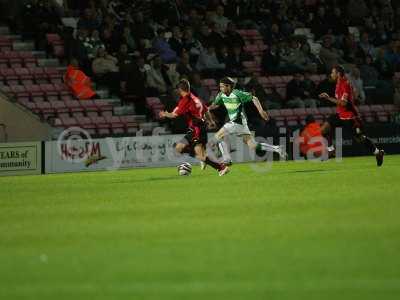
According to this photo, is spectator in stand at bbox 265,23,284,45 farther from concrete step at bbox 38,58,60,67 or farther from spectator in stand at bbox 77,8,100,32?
concrete step at bbox 38,58,60,67

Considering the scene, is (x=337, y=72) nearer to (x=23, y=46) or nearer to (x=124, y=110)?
(x=124, y=110)

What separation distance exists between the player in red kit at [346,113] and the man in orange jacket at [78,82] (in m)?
7.34

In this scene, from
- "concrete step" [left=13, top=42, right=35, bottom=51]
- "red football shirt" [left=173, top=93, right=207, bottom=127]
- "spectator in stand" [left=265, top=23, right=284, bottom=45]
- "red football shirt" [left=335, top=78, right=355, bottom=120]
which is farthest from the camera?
"spectator in stand" [left=265, top=23, right=284, bottom=45]

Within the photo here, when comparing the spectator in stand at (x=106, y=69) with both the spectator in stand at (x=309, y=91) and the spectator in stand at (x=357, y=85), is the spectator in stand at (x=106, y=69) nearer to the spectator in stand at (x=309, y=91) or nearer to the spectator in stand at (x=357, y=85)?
the spectator in stand at (x=309, y=91)

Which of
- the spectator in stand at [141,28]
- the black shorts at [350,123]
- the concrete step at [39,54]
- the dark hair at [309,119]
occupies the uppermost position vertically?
the spectator in stand at [141,28]

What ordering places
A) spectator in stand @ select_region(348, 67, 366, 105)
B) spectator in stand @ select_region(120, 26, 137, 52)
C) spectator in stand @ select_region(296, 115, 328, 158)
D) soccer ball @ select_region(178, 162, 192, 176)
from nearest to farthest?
soccer ball @ select_region(178, 162, 192, 176) → spectator in stand @ select_region(296, 115, 328, 158) → spectator in stand @ select_region(120, 26, 137, 52) → spectator in stand @ select_region(348, 67, 366, 105)

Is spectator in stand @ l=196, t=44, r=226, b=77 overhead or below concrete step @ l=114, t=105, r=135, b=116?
overhead

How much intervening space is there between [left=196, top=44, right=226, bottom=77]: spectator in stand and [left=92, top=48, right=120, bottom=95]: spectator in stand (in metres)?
2.76

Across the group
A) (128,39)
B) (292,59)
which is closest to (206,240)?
(128,39)

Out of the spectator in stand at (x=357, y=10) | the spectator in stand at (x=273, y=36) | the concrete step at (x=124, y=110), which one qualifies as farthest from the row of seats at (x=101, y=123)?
the spectator in stand at (x=357, y=10)

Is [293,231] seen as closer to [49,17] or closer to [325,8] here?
[49,17]

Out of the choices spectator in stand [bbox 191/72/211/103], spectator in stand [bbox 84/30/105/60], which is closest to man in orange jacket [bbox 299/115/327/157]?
spectator in stand [bbox 191/72/211/103]

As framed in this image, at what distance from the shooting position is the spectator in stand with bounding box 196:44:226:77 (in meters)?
29.9

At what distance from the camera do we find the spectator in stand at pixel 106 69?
27969 mm
